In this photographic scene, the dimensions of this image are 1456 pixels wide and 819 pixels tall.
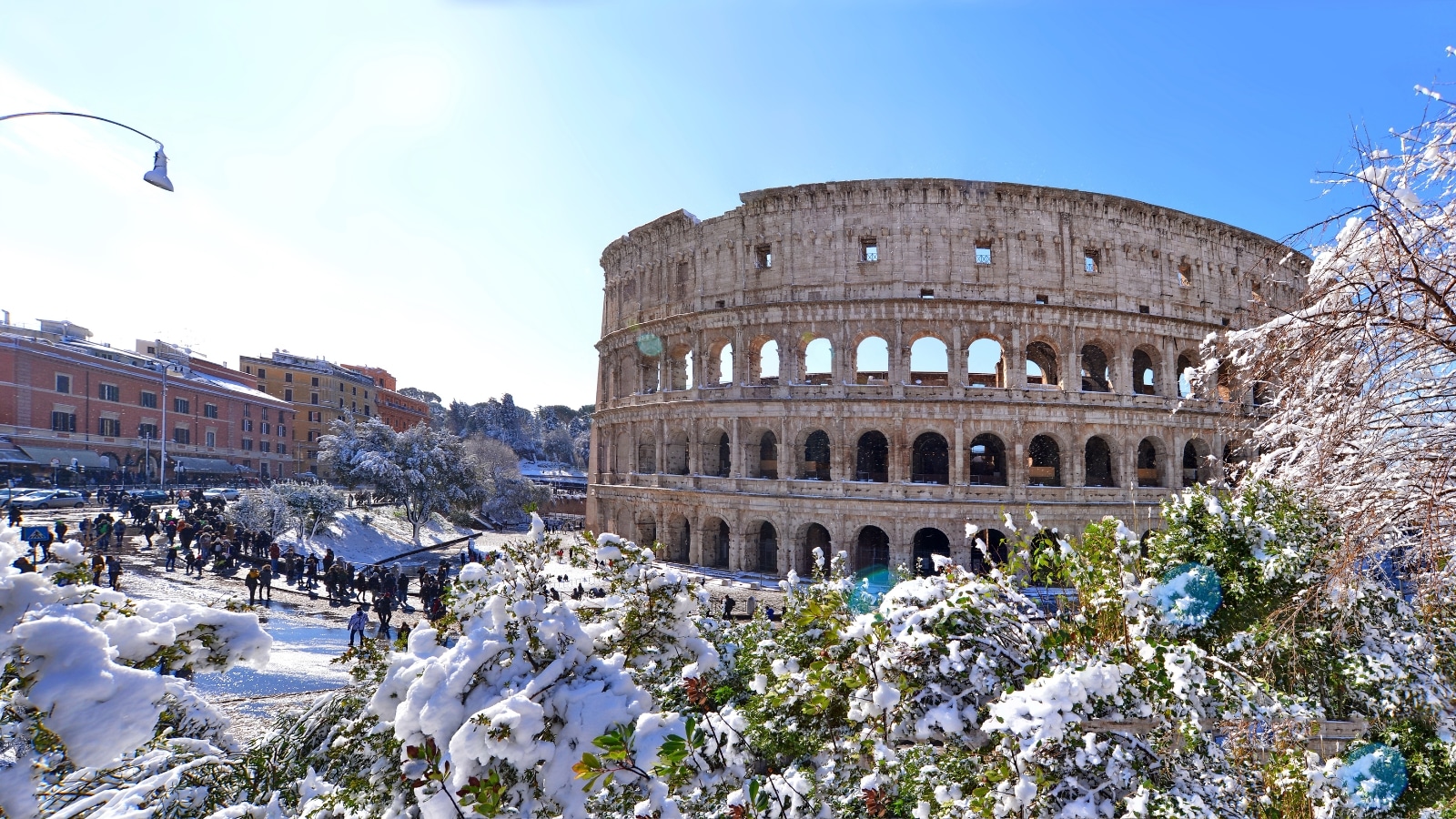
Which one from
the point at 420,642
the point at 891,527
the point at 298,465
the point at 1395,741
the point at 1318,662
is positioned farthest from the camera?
the point at 298,465

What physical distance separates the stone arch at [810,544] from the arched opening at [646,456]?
7.59 metres

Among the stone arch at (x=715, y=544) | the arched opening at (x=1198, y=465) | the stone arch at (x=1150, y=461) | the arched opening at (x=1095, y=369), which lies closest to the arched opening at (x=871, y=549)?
the stone arch at (x=715, y=544)

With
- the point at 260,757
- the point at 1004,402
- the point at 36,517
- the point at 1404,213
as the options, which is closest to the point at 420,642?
the point at 260,757

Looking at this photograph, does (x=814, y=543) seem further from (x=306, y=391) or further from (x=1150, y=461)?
(x=306, y=391)

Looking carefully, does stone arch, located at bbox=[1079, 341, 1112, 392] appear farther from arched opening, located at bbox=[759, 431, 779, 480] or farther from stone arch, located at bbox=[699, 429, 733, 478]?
stone arch, located at bbox=[699, 429, 733, 478]

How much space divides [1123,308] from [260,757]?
26.9 m

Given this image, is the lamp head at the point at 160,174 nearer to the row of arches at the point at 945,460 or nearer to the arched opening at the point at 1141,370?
the row of arches at the point at 945,460

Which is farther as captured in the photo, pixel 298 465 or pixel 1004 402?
pixel 298 465

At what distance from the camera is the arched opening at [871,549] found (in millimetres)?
23516

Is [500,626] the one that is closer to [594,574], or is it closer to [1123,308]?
[594,574]

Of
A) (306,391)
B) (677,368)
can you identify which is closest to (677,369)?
(677,368)

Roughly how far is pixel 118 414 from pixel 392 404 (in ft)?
120

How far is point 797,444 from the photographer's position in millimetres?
23656

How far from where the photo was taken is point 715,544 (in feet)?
83.0
